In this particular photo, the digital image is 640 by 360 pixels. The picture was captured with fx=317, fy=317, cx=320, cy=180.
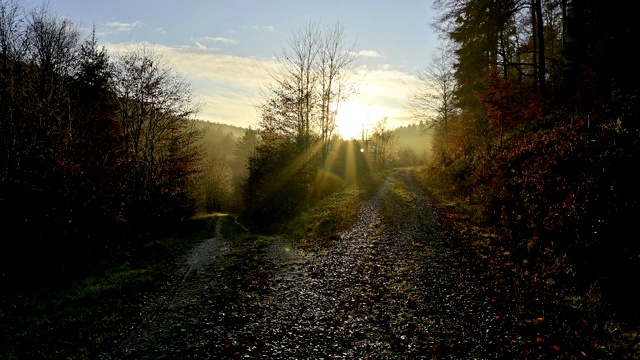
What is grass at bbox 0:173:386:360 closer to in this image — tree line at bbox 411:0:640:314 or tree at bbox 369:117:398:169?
tree line at bbox 411:0:640:314

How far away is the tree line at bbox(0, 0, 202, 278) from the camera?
12055 mm

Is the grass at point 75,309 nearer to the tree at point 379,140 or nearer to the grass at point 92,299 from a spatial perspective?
the grass at point 92,299

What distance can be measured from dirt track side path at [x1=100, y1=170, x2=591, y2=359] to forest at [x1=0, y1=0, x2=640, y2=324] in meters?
2.46

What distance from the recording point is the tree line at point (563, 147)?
886 centimetres

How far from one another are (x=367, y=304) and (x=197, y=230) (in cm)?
2014

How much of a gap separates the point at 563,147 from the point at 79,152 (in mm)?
22110

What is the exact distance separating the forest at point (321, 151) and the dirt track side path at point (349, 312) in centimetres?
246

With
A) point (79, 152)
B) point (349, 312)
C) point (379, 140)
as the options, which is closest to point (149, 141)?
point (79, 152)

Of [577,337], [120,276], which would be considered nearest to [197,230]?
[120,276]

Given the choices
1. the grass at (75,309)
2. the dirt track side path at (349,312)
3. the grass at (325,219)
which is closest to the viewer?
the dirt track side path at (349,312)

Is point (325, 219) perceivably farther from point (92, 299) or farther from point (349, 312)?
point (92, 299)

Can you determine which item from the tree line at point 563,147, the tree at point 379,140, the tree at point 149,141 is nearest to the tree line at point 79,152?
the tree at point 149,141

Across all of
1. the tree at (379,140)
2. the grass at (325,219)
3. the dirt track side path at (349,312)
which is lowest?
the dirt track side path at (349,312)

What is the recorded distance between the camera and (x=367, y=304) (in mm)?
9000
